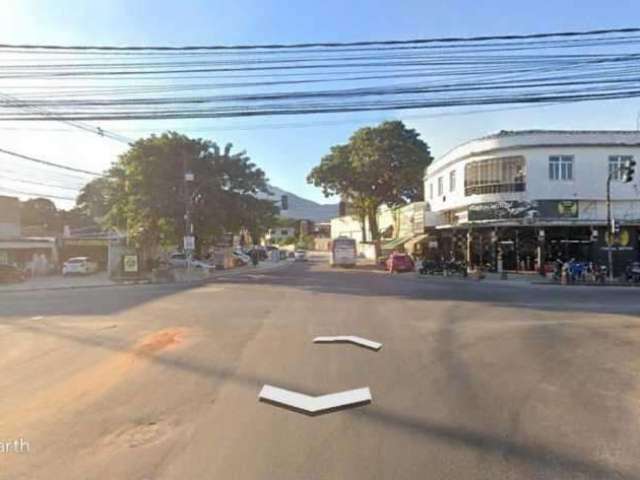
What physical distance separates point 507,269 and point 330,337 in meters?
28.4

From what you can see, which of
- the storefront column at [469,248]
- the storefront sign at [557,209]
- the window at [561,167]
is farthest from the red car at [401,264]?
the window at [561,167]

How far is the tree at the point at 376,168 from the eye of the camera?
2159 inches

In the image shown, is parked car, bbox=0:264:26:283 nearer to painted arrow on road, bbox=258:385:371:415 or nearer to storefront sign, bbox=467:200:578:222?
storefront sign, bbox=467:200:578:222

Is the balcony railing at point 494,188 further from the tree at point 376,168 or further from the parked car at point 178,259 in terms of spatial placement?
→ the parked car at point 178,259

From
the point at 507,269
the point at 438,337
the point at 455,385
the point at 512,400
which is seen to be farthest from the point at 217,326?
the point at 507,269

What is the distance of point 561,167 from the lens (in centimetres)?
3578

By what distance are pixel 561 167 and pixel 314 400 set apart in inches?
1292

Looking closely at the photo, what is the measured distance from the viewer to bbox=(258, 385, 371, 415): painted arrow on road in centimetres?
679

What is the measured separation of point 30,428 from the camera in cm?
610

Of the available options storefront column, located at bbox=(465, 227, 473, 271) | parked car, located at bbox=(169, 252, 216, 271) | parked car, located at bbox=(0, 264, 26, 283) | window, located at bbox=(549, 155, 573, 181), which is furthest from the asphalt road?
storefront column, located at bbox=(465, 227, 473, 271)

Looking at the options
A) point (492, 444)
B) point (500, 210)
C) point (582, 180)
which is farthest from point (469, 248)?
point (492, 444)

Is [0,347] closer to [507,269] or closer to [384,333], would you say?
[384,333]

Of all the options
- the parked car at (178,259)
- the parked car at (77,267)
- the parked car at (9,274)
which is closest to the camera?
the parked car at (9,274)

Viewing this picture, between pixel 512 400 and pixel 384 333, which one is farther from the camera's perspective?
pixel 384 333
